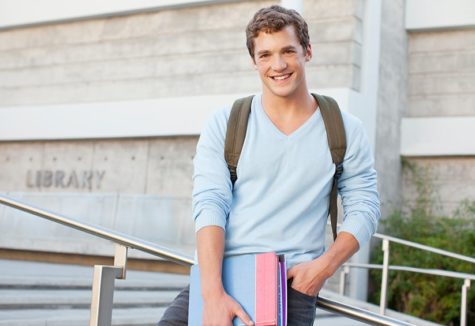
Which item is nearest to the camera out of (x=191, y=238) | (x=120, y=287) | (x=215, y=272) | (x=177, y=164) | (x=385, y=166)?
(x=215, y=272)

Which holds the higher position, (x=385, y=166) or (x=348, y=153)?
(x=385, y=166)

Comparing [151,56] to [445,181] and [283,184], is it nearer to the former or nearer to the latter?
[445,181]

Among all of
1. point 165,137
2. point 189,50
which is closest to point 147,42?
point 189,50

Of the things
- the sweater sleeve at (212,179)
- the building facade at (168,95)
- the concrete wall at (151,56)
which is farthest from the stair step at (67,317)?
the concrete wall at (151,56)

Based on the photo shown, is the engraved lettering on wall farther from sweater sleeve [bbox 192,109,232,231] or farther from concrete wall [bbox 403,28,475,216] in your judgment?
sweater sleeve [bbox 192,109,232,231]

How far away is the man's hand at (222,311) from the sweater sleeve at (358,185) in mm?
377

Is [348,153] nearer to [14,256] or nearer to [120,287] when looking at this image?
[120,287]

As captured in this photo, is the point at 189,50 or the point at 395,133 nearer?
the point at 395,133

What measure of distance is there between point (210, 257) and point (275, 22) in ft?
2.01

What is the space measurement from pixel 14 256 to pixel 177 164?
2.63m

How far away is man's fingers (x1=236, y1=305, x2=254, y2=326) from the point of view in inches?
76.8

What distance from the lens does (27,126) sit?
13625 mm

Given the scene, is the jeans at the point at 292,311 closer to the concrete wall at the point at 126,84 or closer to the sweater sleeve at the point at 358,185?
the sweater sleeve at the point at 358,185

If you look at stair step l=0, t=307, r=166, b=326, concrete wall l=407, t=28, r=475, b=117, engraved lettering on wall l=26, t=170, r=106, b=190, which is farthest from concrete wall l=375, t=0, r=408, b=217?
stair step l=0, t=307, r=166, b=326
